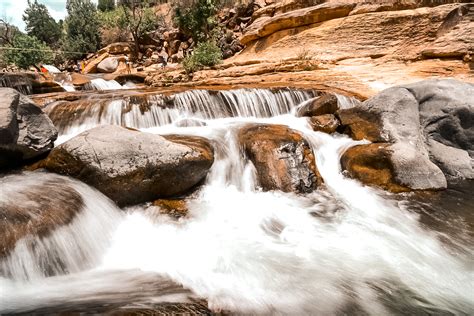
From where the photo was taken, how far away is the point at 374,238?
4.21 metres

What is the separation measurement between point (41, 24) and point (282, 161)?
4307cm

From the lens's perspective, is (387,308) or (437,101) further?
(437,101)

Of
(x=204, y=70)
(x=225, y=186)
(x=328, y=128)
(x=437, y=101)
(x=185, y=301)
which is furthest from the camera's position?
(x=204, y=70)

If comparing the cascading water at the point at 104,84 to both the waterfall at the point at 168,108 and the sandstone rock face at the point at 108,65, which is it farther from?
the sandstone rock face at the point at 108,65

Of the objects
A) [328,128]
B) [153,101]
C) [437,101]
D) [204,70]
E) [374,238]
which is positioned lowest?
[374,238]

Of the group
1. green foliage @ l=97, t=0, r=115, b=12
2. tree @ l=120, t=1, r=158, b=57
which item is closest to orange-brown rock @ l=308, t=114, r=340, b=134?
tree @ l=120, t=1, r=158, b=57

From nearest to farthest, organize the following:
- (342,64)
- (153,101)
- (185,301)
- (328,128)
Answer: (185,301) < (328,128) < (153,101) < (342,64)

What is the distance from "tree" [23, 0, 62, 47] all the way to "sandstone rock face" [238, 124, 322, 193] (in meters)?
41.0

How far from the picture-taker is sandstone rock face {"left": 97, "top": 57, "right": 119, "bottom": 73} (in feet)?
81.4

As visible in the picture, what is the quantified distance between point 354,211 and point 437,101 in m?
3.97

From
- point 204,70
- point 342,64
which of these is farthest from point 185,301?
point 204,70

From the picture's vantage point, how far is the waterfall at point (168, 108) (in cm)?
744

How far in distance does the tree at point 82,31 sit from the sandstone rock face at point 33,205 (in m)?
32.4

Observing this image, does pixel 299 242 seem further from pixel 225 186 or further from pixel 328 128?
pixel 328 128
